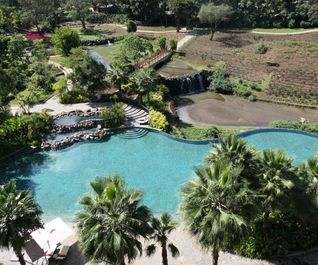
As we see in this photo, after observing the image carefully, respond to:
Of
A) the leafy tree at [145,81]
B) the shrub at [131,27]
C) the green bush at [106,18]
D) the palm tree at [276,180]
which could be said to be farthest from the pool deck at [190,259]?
the green bush at [106,18]

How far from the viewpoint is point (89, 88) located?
46281mm

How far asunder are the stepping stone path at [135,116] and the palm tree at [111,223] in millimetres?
25355

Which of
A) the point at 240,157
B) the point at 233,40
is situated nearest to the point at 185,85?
the point at 233,40

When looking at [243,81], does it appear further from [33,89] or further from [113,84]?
[33,89]

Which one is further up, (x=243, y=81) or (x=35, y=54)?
(x=35, y=54)

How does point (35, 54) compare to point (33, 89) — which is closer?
point (33, 89)

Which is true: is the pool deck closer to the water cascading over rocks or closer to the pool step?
the pool step

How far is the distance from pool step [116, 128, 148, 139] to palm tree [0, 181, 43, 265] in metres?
21.4

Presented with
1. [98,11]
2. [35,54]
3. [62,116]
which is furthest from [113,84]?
[98,11]

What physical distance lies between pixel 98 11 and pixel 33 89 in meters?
62.2

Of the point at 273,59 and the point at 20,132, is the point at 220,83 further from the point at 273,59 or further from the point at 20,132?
the point at 20,132

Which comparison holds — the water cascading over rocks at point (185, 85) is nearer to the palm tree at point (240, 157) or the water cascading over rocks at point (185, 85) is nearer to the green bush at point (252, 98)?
the green bush at point (252, 98)

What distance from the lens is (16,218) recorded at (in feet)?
62.3

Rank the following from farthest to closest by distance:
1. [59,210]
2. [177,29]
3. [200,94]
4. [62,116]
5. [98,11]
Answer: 1. [98,11]
2. [177,29]
3. [200,94]
4. [62,116]
5. [59,210]
